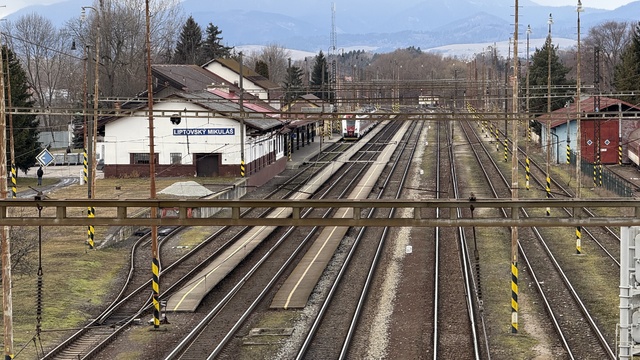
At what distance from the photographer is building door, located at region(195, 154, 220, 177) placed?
50.7 m

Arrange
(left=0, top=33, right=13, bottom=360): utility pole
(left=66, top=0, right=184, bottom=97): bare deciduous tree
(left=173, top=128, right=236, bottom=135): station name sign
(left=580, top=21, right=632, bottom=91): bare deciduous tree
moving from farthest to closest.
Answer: (left=580, top=21, right=632, bottom=91): bare deciduous tree → (left=66, top=0, right=184, bottom=97): bare deciduous tree → (left=173, top=128, right=236, bottom=135): station name sign → (left=0, top=33, right=13, bottom=360): utility pole

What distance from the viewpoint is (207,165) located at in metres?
50.8

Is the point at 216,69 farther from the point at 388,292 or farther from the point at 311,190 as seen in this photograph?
the point at 388,292

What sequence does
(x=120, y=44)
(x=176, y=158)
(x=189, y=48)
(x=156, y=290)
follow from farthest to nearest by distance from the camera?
(x=189, y=48) → (x=120, y=44) → (x=176, y=158) → (x=156, y=290)

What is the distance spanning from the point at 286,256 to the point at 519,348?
1213cm

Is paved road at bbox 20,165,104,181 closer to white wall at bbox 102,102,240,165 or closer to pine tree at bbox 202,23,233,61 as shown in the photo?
white wall at bbox 102,102,240,165

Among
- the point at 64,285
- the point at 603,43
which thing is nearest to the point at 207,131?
the point at 64,285

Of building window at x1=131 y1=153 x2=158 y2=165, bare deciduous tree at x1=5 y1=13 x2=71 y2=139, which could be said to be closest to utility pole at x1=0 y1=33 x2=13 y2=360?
building window at x1=131 y1=153 x2=158 y2=165

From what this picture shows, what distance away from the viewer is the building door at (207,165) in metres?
50.7

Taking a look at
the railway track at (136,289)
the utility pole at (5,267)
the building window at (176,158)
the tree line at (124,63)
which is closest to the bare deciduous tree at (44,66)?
the tree line at (124,63)

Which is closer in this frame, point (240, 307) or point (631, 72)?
point (240, 307)

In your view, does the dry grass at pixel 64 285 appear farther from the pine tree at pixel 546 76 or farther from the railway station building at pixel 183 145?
the pine tree at pixel 546 76

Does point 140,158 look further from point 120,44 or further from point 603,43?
point 603,43

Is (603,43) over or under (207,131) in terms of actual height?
over
